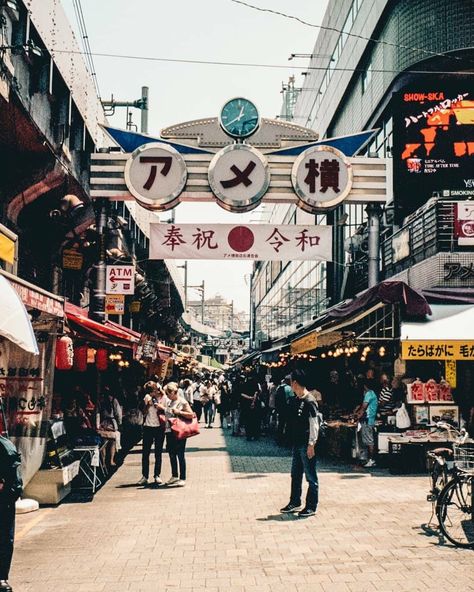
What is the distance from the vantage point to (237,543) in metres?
7.82

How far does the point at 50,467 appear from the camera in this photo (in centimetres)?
1021

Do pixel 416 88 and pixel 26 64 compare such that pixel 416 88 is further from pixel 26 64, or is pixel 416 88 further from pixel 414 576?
pixel 414 576

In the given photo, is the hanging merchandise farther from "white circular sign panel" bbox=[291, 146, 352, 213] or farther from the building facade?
"white circular sign panel" bbox=[291, 146, 352, 213]

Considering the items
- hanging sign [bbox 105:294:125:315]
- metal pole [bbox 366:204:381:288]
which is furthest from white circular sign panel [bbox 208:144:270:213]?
hanging sign [bbox 105:294:125:315]

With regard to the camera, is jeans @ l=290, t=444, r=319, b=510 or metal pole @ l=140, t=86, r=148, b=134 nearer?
jeans @ l=290, t=444, r=319, b=510

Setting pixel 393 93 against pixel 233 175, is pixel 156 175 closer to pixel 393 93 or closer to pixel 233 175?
pixel 233 175

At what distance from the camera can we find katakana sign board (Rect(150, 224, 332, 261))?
14617 millimetres

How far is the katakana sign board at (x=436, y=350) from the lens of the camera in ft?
36.8

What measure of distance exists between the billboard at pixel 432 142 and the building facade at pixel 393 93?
0.03 metres

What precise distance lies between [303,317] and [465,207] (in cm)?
2716

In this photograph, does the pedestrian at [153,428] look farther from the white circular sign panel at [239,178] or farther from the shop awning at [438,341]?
the white circular sign panel at [239,178]

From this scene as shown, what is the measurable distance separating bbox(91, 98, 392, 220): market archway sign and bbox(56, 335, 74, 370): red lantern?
5.21 metres

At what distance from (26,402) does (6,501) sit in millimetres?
4348

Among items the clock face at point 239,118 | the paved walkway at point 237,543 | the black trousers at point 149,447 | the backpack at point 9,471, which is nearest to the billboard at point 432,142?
the clock face at point 239,118
